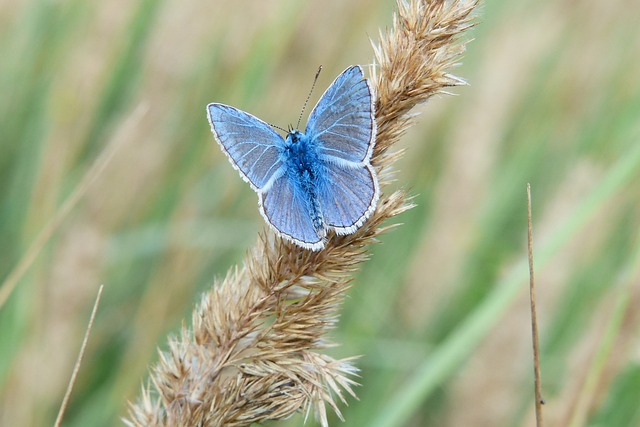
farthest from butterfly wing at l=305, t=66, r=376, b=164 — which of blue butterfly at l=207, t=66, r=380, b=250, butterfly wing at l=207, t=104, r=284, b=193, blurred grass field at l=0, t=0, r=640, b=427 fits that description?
blurred grass field at l=0, t=0, r=640, b=427

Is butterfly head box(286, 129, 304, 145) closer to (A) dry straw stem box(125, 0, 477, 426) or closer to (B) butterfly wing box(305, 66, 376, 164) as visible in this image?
(B) butterfly wing box(305, 66, 376, 164)

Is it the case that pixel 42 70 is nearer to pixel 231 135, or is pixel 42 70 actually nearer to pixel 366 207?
pixel 231 135

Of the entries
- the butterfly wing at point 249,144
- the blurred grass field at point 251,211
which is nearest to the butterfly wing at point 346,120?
the butterfly wing at point 249,144

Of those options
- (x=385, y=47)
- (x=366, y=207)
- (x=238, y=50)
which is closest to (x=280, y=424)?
(x=366, y=207)

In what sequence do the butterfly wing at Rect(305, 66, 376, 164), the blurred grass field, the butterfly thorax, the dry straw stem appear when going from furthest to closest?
the blurred grass field
the butterfly thorax
the butterfly wing at Rect(305, 66, 376, 164)
the dry straw stem

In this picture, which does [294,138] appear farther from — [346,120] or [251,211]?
[251,211]

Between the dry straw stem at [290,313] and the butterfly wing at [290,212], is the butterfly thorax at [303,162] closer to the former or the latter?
the butterfly wing at [290,212]

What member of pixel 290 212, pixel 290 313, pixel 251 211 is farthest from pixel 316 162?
pixel 251 211
